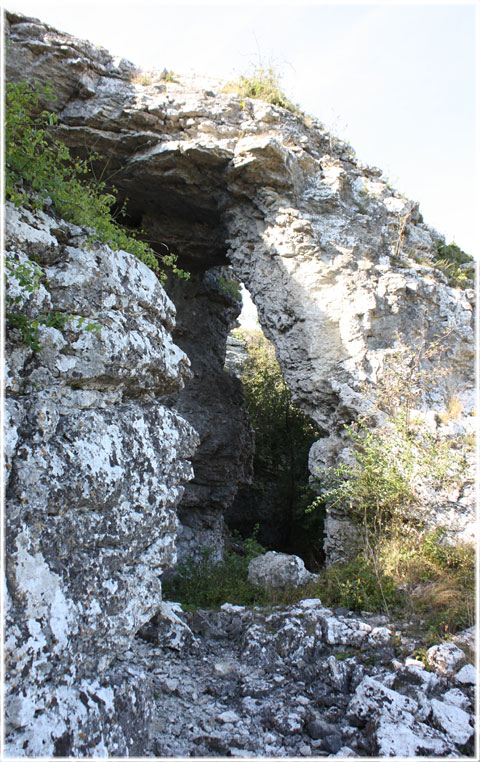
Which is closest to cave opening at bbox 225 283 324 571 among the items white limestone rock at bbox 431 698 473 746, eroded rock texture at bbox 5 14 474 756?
eroded rock texture at bbox 5 14 474 756

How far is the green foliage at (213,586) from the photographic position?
4938 millimetres

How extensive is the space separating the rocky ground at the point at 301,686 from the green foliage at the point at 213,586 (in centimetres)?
72

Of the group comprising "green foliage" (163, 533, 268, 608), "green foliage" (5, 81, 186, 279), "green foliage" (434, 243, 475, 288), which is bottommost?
"green foliage" (163, 533, 268, 608)

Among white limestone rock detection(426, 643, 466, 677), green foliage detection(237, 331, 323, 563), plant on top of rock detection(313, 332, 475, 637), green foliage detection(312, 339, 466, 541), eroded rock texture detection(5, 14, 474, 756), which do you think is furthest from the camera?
green foliage detection(237, 331, 323, 563)

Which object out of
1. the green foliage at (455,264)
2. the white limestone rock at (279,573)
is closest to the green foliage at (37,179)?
the white limestone rock at (279,573)

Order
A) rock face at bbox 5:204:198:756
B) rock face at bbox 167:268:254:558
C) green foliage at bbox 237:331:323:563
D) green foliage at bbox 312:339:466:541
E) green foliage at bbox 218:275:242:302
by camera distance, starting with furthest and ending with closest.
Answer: green foliage at bbox 237:331:323:563 < green foliage at bbox 218:275:242:302 < rock face at bbox 167:268:254:558 < green foliage at bbox 312:339:466:541 < rock face at bbox 5:204:198:756

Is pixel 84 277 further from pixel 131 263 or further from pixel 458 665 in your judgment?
pixel 458 665

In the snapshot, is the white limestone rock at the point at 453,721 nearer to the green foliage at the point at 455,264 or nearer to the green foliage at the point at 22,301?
the green foliage at the point at 22,301

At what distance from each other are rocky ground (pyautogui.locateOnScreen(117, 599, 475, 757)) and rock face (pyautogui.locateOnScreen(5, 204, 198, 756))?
39 cm

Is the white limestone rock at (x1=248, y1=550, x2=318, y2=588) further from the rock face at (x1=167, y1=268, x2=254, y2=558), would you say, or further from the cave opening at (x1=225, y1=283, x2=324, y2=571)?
the cave opening at (x1=225, y1=283, x2=324, y2=571)

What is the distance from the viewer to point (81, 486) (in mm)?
2541

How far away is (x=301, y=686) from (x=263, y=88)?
7424 millimetres

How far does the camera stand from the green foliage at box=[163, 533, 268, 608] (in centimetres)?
494

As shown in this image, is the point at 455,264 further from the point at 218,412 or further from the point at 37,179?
the point at 37,179
